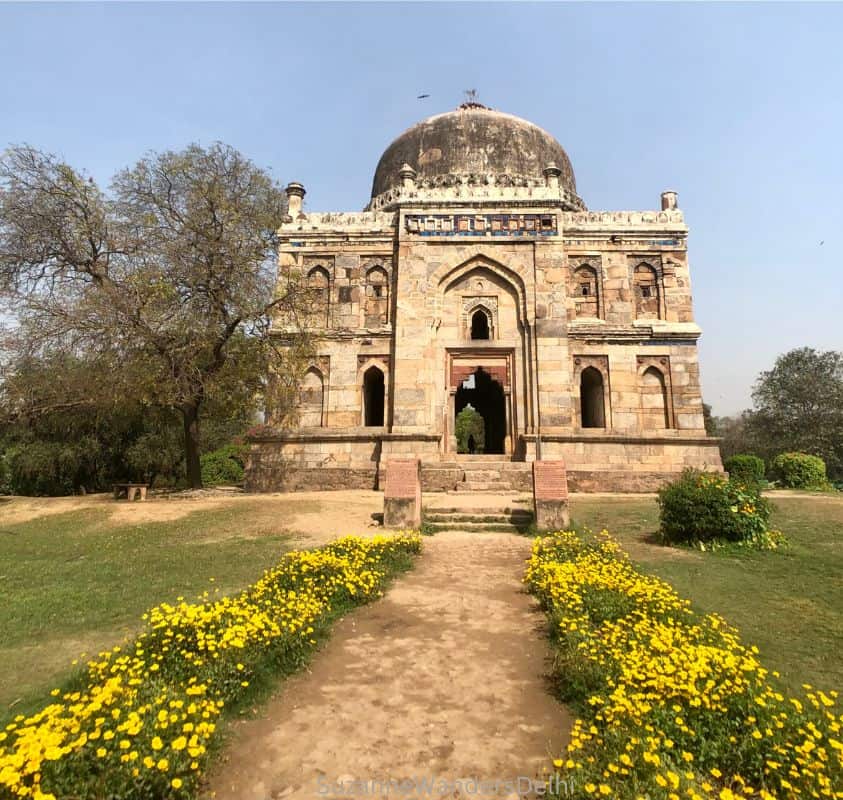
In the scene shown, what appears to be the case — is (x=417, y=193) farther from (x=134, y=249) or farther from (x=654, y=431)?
(x=654, y=431)

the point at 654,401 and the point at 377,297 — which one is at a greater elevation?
the point at 377,297

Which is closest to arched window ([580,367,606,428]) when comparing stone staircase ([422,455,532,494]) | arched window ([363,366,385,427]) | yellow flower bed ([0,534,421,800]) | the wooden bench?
stone staircase ([422,455,532,494])

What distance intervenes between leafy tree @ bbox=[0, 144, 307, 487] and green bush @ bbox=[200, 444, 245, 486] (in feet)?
30.6

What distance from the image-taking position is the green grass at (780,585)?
4348 mm

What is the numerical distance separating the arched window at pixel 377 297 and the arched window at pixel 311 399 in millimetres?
2572

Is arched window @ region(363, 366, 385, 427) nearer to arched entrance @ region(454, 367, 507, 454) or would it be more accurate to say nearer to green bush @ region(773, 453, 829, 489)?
arched entrance @ region(454, 367, 507, 454)

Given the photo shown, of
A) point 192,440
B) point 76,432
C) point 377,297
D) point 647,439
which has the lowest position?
point 192,440

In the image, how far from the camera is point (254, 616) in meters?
4.28

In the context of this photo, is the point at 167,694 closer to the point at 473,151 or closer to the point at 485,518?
the point at 485,518

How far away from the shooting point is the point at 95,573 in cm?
708

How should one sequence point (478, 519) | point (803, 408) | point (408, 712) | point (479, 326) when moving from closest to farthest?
point (408, 712)
point (478, 519)
point (479, 326)
point (803, 408)

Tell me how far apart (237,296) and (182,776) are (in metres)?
13.9

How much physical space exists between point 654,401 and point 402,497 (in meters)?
10.9

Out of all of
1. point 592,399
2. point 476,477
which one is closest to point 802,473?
point 592,399
